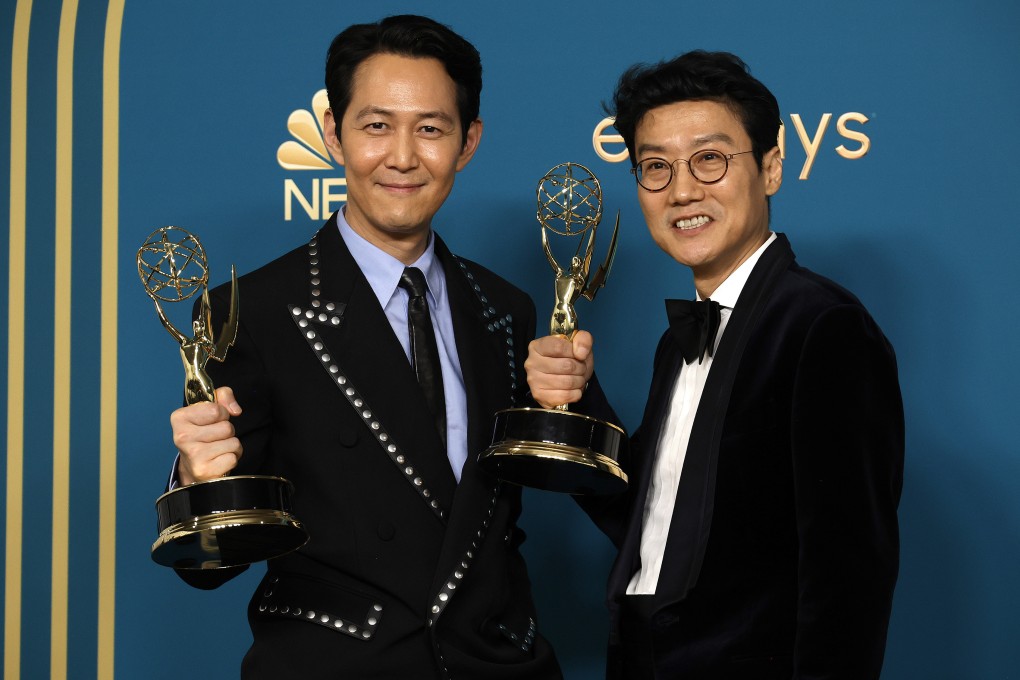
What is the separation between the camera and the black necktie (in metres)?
1.92

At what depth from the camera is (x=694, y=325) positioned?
191 centimetres

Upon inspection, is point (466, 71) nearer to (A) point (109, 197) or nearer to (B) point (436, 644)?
(B) point (436, 644)

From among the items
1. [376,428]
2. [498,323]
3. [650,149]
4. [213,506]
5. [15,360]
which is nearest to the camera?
[213,506]

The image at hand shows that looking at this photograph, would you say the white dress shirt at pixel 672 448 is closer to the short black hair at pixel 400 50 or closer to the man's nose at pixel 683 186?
the man's nose at pixel 683 186

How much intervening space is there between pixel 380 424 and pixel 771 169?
0.81 m

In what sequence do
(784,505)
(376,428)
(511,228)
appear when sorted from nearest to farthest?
(784,505) < (376,428) < (511,228)

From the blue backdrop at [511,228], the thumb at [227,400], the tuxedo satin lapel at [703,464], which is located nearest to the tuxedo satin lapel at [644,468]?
the tuxedo satin lapel at [703,464]

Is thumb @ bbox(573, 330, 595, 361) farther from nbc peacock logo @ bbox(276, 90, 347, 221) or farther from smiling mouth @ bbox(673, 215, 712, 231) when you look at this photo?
nbc peacock logo @ bbox(276, 90, 347, 221)

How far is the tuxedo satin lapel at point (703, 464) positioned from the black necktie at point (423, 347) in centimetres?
41

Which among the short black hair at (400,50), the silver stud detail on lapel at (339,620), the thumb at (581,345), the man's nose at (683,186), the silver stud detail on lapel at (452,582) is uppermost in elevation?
the short black hair at (400,50)

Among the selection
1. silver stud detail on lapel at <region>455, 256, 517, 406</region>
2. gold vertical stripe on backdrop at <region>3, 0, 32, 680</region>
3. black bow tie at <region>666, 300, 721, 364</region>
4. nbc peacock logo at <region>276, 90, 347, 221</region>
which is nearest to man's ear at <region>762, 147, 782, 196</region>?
black bow tie at <region>666, 300, 721, 364</region>

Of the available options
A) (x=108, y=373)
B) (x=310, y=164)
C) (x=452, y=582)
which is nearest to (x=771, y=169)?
(x=452, y=582)

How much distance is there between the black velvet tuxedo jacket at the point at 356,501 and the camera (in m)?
1.80

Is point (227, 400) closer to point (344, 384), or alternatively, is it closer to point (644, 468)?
point (344, 384)
